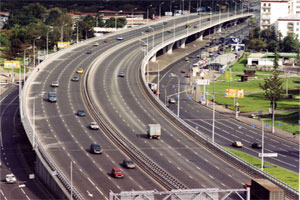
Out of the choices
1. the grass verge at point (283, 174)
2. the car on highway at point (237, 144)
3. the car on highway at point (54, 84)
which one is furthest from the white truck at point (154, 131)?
the car on highway at point (54, 84)

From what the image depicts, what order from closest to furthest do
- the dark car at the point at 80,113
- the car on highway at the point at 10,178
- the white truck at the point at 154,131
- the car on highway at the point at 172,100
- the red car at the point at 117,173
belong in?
1. the red car at the point at 117,173
2. the car on highway at the point at 10,178
3. the white truck at the point at 154,131
4. the dark car at the point at 80,113
5. the car on highway at the point at 172,100

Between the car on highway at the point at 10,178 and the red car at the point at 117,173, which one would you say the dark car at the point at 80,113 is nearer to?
the car on highway at the point at 10,178

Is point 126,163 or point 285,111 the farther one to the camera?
point 285,111

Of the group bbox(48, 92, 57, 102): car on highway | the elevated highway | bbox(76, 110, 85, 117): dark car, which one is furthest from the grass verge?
bbox(48, 92, 57, 102): car on highway

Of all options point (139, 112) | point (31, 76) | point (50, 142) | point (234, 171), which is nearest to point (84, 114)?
point (139, 112)

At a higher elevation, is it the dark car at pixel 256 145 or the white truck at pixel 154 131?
the white truck at pixel 154 131

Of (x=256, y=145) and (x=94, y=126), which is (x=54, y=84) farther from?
(x=256, y=145)

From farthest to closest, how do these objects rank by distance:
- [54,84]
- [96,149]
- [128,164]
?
[54,84]
[96,149]
[128,164]

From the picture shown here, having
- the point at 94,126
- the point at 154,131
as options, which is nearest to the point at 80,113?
the point at 94,126

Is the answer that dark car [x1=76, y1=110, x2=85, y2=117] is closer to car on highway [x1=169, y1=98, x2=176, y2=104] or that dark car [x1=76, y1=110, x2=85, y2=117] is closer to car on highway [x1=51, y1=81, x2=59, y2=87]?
car on highway [x1=51, y1=81, x2=59, y2=87]

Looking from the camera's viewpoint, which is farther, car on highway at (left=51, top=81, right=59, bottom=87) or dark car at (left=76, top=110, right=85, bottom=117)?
car on highway at (left=51, top=81, right=59, bottom=87)

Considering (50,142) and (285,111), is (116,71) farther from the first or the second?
(50,142)
